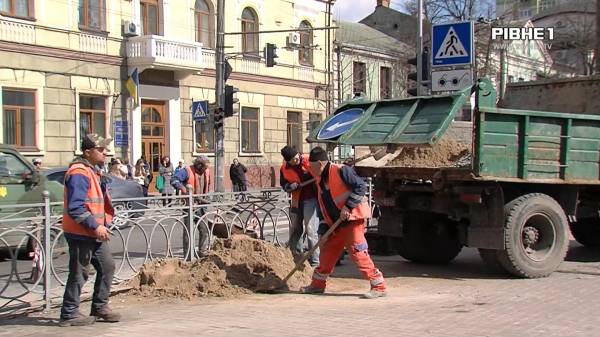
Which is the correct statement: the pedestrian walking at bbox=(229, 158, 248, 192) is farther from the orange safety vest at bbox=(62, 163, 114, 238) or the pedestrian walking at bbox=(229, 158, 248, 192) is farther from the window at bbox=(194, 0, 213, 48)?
the orange safety vest at bbox=(62, 163, 114, 238)

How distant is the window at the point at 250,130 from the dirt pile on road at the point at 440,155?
22009mm

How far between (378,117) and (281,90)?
24.1 meters

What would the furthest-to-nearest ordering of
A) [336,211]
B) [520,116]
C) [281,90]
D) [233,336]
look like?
[281,90] → [520,116] → [336,211] → [233,336]

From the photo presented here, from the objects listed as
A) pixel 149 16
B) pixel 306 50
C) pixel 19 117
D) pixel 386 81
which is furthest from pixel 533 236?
pixel 386 81

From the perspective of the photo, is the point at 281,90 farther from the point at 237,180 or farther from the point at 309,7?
the point at 237,180

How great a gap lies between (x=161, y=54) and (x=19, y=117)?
5.63 m

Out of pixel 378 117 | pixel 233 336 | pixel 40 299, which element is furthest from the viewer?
pixel 378 117

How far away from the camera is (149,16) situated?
1052 inches

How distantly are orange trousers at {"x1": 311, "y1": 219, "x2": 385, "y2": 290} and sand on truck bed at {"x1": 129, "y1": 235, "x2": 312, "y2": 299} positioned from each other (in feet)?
2.13

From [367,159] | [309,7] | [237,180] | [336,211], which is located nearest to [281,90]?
[309,7]

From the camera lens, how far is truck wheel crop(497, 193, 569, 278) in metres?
8.58

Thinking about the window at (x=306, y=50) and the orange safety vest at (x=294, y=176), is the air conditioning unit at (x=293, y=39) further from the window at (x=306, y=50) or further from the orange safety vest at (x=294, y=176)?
the orange safety vest at (x=294, y=176)

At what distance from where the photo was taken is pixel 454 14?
115 feet

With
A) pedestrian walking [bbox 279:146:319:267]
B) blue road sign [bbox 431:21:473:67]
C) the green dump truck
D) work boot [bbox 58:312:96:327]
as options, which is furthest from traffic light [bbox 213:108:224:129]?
work boot [bbox 58:312:96:327]
